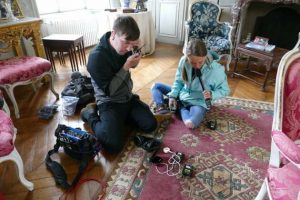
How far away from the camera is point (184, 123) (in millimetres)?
1857

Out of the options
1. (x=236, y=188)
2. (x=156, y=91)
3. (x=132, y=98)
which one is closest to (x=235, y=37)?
(x=156, y=91)

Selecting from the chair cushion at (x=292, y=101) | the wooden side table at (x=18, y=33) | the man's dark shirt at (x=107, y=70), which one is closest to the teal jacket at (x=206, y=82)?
the man's dark shirt at (x=107, y=70)

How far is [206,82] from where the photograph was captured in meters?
1.82

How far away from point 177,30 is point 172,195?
3196 mm

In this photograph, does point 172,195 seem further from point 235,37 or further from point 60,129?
point 235,37

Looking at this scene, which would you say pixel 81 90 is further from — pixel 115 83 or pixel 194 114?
pixel 194 114

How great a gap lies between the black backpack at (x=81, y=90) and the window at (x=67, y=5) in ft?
5.45

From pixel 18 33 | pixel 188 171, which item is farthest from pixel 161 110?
pixel 18 33

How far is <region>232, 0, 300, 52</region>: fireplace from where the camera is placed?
285 cm

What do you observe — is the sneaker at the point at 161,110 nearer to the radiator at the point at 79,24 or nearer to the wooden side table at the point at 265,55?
the wooden side table at the point at 265,55

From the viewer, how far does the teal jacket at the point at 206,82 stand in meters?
1.79

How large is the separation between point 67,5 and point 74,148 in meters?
2.86

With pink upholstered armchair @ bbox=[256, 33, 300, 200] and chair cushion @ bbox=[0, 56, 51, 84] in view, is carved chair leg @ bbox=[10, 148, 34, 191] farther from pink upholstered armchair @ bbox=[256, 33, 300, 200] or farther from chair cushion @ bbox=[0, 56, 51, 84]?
pink upholstered armchair @ bbox=[256, 33, 300, 200]

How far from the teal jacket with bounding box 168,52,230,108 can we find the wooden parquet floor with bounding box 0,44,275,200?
17.8 inches
